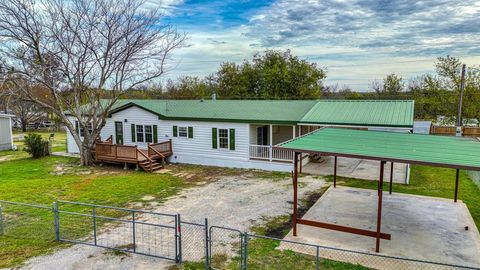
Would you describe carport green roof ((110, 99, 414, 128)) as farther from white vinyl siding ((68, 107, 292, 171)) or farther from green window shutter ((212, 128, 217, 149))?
green window shutter ((212, 128, 217, 149))

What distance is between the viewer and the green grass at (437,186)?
38.7ft

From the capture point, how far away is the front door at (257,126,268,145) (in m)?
19.2

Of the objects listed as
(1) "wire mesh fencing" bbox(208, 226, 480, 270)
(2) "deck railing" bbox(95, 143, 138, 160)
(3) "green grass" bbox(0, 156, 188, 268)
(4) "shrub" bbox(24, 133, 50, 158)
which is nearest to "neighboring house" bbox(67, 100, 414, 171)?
(2) "deck railing" bbox(95, 143, 138, 160)

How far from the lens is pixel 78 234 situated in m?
8.62

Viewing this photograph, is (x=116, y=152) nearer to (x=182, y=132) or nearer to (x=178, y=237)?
(x=182, y=132)

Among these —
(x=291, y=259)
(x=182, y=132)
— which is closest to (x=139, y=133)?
(x=182, y=132)

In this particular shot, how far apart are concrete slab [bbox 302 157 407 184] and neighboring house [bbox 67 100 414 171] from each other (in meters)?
1.56

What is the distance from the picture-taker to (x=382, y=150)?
781 centimetres

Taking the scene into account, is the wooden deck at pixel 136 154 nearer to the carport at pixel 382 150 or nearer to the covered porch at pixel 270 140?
the covered porch at pixel 270 140

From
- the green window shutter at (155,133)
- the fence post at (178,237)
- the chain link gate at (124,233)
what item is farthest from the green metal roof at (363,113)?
the fence post at (178,237)

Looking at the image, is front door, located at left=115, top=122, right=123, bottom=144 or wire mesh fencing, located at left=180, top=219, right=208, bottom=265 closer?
wire mesh fencing, located at left=180, top=219, right=208, bottom=265

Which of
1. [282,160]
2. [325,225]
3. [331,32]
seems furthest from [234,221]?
[331,32]

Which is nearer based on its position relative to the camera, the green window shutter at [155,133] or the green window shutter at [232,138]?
the green window shutter at [232,138]

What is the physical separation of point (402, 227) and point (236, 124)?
10034 millimetres
